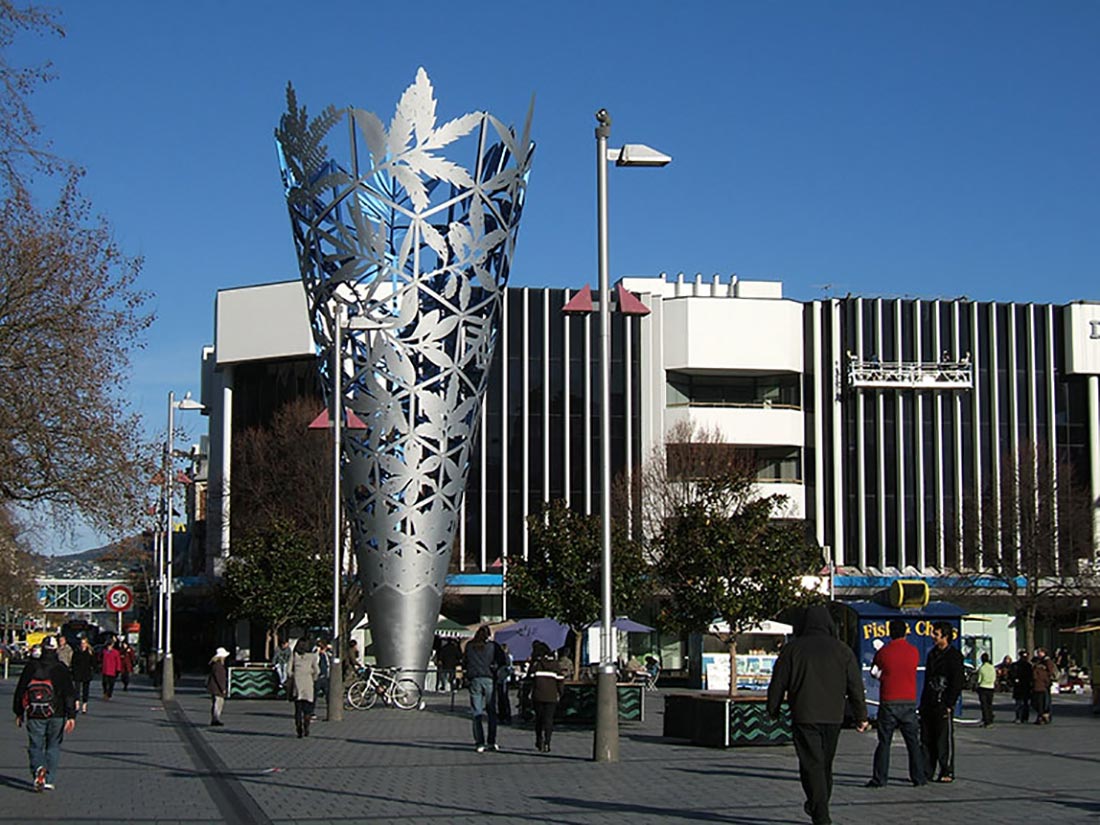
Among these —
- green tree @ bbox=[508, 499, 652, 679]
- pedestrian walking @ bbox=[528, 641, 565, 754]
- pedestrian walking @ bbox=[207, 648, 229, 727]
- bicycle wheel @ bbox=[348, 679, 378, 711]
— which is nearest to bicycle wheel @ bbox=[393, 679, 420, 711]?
bicycle wheel @ bbox=[348, 679, 378, 711]

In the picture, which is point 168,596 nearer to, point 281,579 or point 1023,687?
point 281,579

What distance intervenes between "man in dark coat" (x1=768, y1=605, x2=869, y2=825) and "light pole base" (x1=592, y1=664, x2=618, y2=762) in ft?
22.2

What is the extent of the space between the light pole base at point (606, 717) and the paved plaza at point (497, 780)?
32cm

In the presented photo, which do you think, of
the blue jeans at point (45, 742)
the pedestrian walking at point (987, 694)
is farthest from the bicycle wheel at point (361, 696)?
the blue jeans at point (45, 742)

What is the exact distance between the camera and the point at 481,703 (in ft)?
72.2

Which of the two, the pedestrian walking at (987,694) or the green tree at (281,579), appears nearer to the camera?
the pedestrian walking at (987,694)

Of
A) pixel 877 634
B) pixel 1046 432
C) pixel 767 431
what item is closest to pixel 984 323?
pixel 1046 432

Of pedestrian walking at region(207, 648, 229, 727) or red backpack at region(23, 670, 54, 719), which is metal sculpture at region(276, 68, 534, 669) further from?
red backpack at region(23, 670, 54, 719)

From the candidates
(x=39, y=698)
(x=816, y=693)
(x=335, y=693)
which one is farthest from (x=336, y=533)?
(x=816, y=693)

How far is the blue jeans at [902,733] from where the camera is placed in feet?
53.1

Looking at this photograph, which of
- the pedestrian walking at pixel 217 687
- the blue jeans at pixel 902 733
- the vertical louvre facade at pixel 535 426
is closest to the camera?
the blue jeans at pixel 902 733

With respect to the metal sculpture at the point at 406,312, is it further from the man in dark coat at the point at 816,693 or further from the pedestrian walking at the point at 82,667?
the man in dark coat at the point at 816,693

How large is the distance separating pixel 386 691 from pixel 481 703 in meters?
13.7

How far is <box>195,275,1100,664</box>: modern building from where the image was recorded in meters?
66.5
